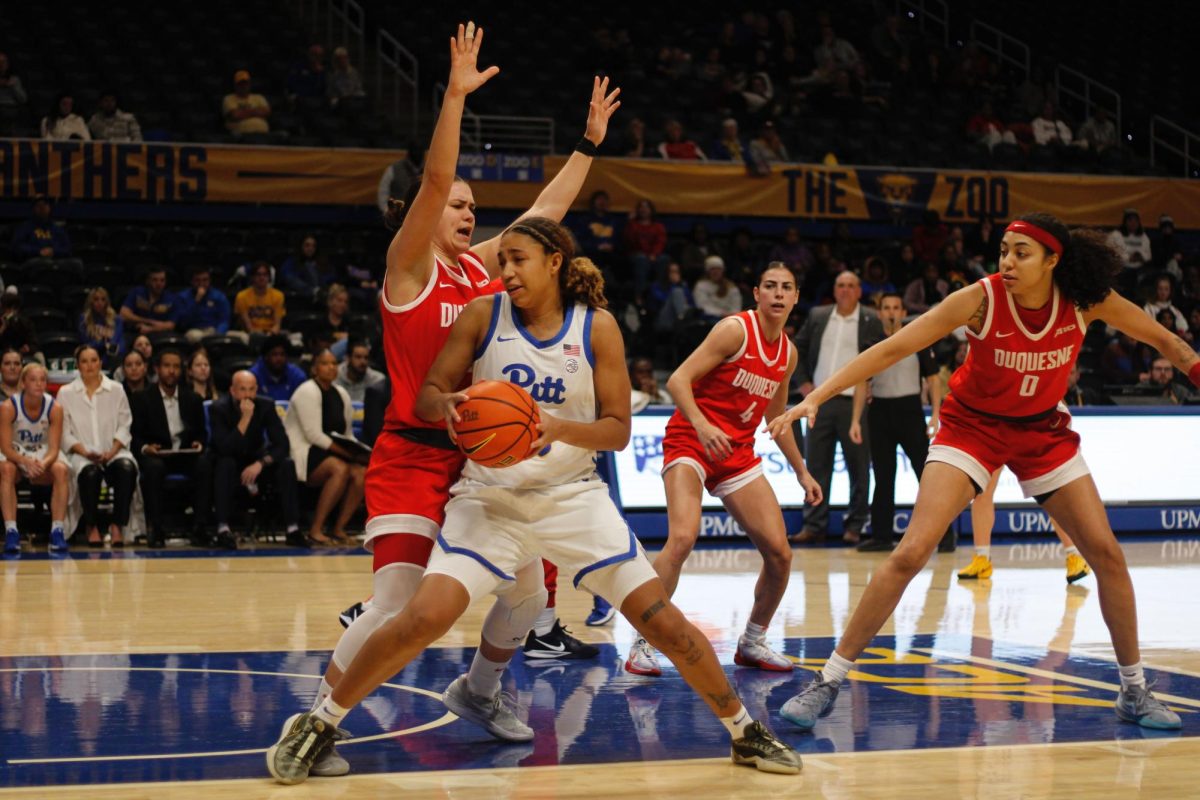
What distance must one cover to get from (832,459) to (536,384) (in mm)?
8405

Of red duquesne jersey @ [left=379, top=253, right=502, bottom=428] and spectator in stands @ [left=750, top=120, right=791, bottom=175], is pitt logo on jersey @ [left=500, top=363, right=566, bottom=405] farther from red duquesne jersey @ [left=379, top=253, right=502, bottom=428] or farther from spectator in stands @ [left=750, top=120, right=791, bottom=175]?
spectator in stands @ [left=750, top=120, right=791, bottom=175]

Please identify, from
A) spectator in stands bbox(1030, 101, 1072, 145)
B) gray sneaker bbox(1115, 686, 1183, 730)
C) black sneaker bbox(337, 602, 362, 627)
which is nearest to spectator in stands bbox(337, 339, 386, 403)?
black sneaker bbox(337, 602, 362, 627)

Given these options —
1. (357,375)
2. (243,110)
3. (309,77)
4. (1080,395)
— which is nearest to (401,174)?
(243,110)

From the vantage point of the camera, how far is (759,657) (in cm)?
674

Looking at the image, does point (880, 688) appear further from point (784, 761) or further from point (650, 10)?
point (650, 10)

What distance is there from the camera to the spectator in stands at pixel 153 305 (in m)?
14.1

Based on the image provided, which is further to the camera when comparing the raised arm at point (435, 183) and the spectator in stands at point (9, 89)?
the spectator in stands at point (9, 89)

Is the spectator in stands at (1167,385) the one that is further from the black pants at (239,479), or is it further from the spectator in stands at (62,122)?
the spectator in stands at (62,122)

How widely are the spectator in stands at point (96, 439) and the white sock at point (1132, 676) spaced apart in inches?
334

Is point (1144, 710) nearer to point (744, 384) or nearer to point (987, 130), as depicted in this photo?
point (744, 384)

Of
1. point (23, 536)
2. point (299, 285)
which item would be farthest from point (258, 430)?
point (299, 285)

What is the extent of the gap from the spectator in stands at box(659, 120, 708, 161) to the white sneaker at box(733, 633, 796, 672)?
Answer: 40.2 ft

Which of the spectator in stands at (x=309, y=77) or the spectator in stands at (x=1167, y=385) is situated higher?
the spectator in stands at (x=309, y=77)

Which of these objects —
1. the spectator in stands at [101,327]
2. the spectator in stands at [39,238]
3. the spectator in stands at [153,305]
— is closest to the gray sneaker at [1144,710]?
the spectator in stands at [101,327]
